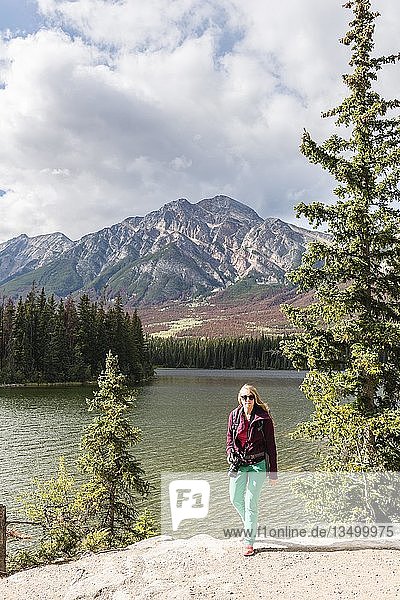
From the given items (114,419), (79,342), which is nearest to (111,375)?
(114,419)

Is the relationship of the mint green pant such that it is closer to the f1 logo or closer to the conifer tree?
the f1 logo

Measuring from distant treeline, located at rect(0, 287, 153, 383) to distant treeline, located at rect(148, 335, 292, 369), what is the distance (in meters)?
62.0

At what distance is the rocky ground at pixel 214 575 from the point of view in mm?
7027

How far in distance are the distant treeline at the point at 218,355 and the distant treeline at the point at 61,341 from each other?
62.0 m

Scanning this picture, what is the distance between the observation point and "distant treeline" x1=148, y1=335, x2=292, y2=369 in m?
166

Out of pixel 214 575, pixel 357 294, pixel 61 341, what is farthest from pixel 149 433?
pixel 61 341

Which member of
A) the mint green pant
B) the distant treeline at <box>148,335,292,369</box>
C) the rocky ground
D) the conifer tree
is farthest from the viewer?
the distant treeline at <box>148,335,292,369</box>

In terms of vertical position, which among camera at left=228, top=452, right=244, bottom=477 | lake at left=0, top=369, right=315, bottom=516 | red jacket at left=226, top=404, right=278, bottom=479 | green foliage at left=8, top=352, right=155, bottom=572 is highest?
red jacket at left=226, top=404, right=278, bottom=479

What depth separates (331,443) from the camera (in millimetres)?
12508

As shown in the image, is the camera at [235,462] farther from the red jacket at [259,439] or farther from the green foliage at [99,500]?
the green foliage at [99,500]

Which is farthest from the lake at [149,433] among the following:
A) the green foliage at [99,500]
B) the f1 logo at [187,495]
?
the f1 logo at [187,495]

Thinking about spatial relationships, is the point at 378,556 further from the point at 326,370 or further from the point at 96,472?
the point at 96,472

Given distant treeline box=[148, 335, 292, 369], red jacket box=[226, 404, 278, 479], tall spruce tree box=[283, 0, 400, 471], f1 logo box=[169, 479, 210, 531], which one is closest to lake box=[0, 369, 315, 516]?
tall spruce tree box=[283, 0, 400, 471]

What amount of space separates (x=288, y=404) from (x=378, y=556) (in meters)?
59.9
